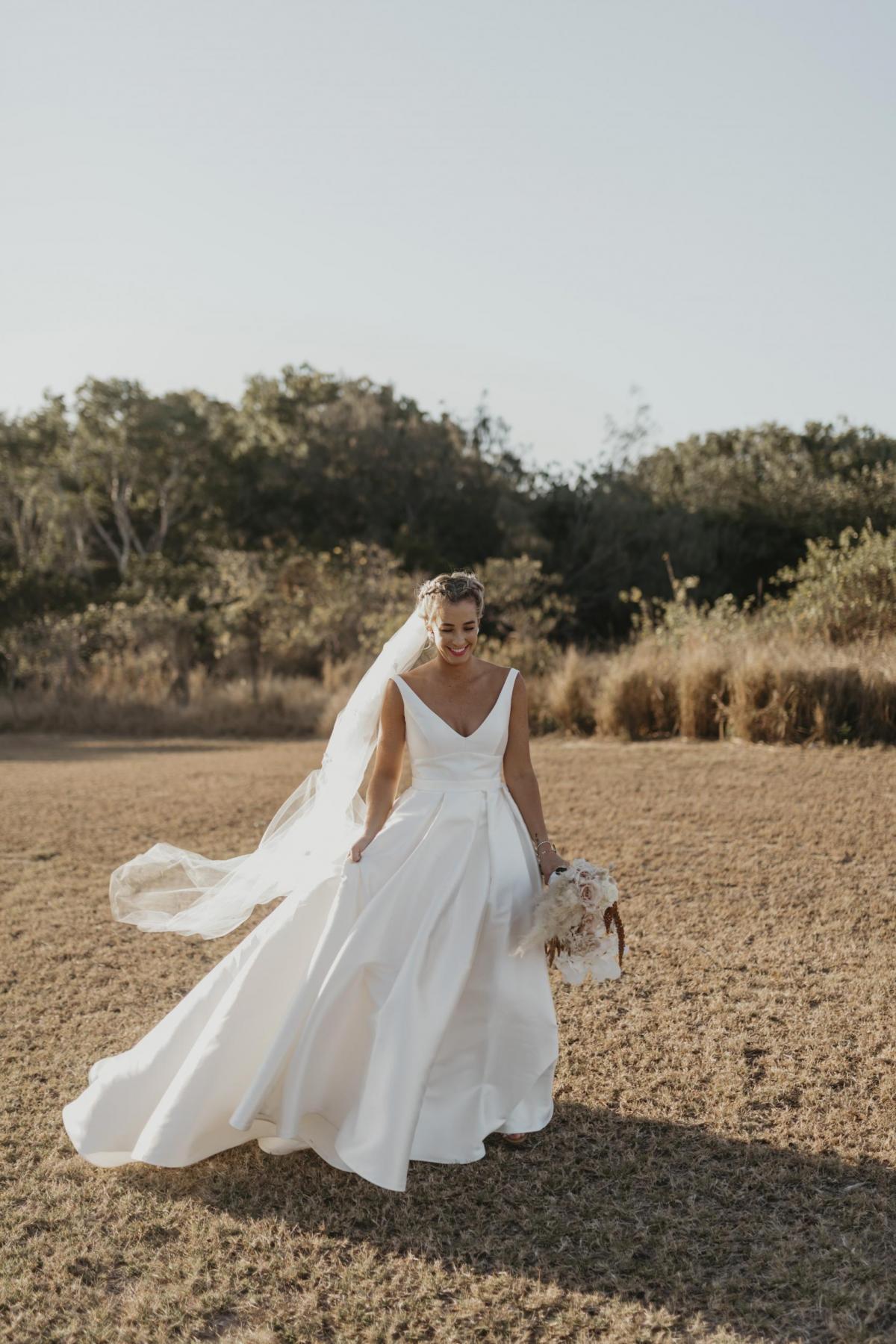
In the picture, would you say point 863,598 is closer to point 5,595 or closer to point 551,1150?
point 551,1150

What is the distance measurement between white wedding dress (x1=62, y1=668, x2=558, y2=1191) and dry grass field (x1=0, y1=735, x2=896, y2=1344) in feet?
0.56

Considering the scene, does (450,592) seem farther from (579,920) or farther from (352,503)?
(352,503)

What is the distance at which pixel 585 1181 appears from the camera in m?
3.42

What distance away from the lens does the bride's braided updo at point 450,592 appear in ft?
11.9

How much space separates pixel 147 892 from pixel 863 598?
36.4ft

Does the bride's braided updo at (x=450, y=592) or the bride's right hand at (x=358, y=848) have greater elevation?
the bride's braided updo at (x=450, y=592)

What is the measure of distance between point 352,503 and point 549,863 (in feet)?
78.3

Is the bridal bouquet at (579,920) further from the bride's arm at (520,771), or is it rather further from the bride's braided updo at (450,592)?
the bride's braided updo at (450,592)

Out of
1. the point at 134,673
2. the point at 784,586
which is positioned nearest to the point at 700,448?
the point at 784,586

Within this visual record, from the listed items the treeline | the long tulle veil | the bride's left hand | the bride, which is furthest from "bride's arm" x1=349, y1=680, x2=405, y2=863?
the treeline

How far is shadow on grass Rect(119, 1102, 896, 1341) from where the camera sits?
110 inches

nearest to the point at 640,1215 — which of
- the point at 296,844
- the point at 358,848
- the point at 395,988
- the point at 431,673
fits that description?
the point at 395,988

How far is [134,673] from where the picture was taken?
1861cm

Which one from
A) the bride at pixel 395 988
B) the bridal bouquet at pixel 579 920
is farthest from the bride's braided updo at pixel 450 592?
the bridal bouquet at pixel 579 920
